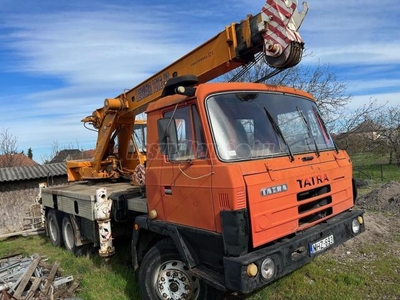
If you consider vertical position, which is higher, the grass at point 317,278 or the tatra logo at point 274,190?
the tatra logo at point 274,190

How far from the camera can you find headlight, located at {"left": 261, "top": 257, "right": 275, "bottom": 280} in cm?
313

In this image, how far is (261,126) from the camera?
3826 millimetres

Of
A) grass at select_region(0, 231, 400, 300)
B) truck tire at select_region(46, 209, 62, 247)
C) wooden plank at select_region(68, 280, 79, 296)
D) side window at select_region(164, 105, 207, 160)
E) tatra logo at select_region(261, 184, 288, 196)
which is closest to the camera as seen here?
tatra logo at select_region(261, 184, 288, 196)

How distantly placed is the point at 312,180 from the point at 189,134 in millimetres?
1485

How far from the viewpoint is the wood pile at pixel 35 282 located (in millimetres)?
4551

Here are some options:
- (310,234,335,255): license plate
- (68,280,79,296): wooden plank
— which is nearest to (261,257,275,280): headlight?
(310,234,335,255): license plate

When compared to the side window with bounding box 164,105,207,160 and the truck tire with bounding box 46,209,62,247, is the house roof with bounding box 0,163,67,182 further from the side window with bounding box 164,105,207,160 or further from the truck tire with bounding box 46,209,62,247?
the side window with bounding box 164,105,207,160

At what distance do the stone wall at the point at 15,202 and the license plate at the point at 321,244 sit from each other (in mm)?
11454

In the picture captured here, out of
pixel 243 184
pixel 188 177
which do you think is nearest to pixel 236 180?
pixel 243 184

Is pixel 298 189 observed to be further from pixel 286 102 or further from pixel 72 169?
pixel 72 169

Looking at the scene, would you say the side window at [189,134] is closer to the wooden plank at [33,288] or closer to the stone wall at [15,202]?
the wooden plank at [33,288]

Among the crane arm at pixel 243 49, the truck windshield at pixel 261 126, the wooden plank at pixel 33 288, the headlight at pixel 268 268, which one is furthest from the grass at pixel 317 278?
the crane arm at pixel 243 49

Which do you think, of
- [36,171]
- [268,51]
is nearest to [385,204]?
[268,51]

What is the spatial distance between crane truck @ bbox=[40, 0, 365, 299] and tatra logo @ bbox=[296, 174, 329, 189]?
0.01m
